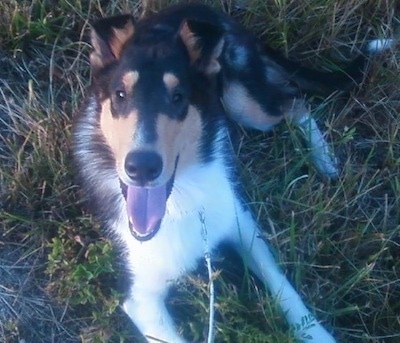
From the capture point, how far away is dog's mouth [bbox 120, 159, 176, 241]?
3.18 meters

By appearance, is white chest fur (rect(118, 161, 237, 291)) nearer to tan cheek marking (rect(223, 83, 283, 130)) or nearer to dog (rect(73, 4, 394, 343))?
dog (rect(73, 4, 394, 343))

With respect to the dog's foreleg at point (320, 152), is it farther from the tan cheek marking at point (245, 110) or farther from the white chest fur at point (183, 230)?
the white chest fur at point (183, 230)

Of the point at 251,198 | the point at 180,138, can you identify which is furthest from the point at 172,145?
the point at 251,198

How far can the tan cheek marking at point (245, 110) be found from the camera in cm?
383

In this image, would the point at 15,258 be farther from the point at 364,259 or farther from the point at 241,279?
the point at 364,259

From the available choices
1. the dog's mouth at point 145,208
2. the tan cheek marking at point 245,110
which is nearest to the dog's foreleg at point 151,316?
the dog's mouth at point 145,208

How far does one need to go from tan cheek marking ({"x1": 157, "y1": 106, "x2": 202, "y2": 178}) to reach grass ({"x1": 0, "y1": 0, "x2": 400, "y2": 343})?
0.51 meters

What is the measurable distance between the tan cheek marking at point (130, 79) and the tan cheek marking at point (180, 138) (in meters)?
0.18

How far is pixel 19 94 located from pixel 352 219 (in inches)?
65.2

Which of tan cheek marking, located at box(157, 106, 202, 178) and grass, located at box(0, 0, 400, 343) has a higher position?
tan cheek marking, located at box(157, 106, 202, 178)

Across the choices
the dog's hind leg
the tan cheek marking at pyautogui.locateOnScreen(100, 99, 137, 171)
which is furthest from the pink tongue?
the dog's hind leg

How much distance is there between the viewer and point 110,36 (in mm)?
3312

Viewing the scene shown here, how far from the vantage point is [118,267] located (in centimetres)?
357

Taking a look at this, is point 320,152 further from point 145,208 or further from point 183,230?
point 145,208
